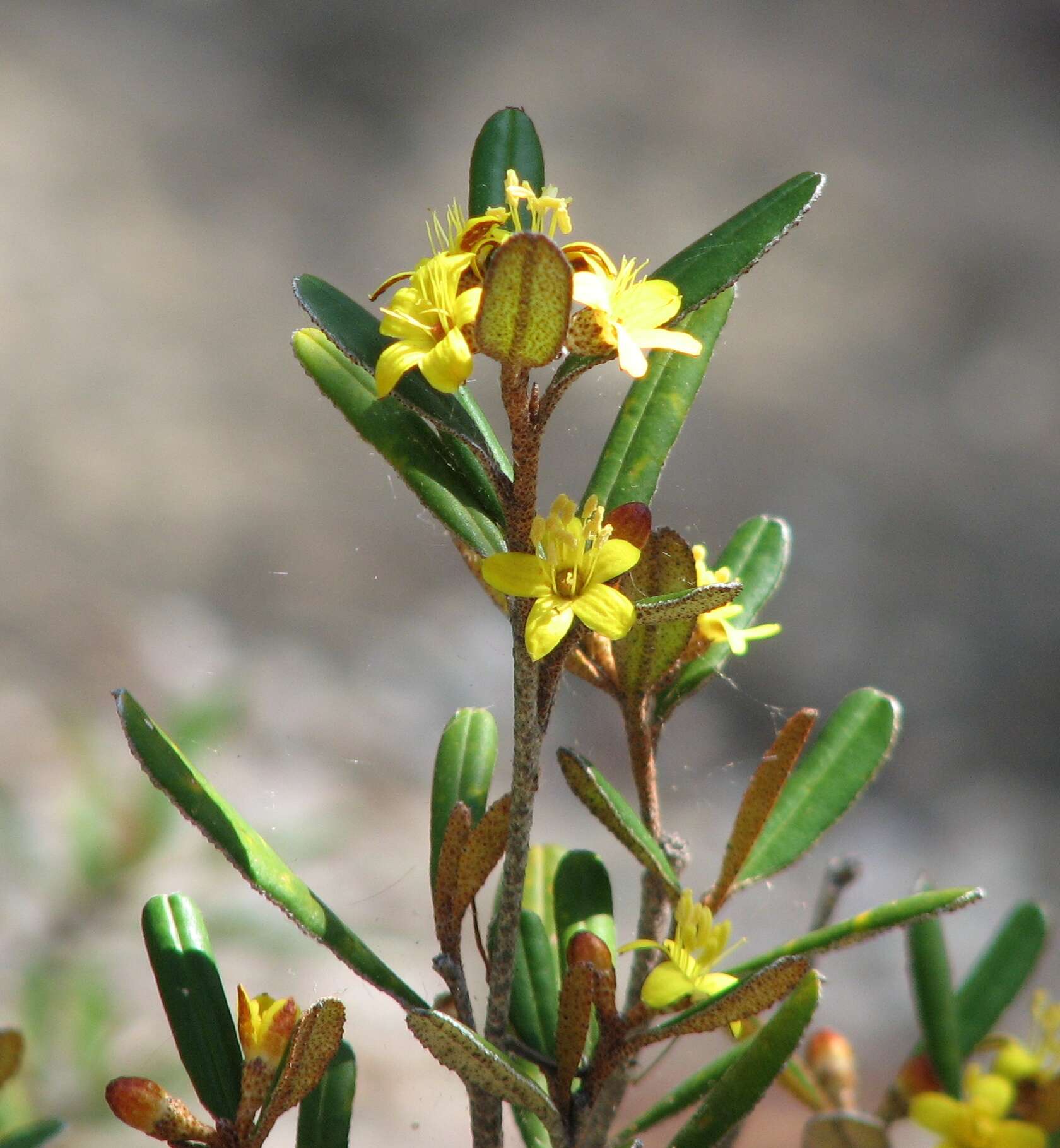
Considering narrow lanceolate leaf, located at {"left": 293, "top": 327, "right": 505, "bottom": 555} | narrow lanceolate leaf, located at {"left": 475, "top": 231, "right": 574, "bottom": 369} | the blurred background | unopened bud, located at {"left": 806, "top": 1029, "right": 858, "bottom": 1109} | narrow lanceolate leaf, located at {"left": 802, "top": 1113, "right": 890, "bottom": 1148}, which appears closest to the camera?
narrow lanceolate leaf, located at {"left": 475, "top": 231, "right": 574, "bottom": 369}

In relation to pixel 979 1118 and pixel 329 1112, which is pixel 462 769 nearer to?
pixel 329 1112

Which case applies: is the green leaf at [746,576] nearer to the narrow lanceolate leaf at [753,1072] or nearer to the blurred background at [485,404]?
the narrow lanceolate leaf at [753,1072]

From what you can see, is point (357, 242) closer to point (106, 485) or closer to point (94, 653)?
point (106, 485)

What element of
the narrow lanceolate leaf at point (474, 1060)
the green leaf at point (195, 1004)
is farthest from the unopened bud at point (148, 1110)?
the narrow lanceolate leaf at point (474, 1060)

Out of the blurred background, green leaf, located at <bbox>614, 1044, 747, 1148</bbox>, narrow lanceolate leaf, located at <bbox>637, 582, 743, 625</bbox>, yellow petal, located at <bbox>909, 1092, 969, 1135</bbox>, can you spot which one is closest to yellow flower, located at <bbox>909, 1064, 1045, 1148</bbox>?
yellow petal, located at <bbox>909, 1092, 969, 1135</bbox>

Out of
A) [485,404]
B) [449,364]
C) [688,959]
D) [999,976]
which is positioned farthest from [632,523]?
[485,404]

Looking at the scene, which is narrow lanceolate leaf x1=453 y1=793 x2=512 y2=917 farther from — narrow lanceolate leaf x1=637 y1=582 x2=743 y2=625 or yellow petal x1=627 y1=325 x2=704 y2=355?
yellow petal x1=627 y1=325 x2=704 y2=355

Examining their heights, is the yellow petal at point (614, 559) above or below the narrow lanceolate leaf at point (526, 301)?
below
